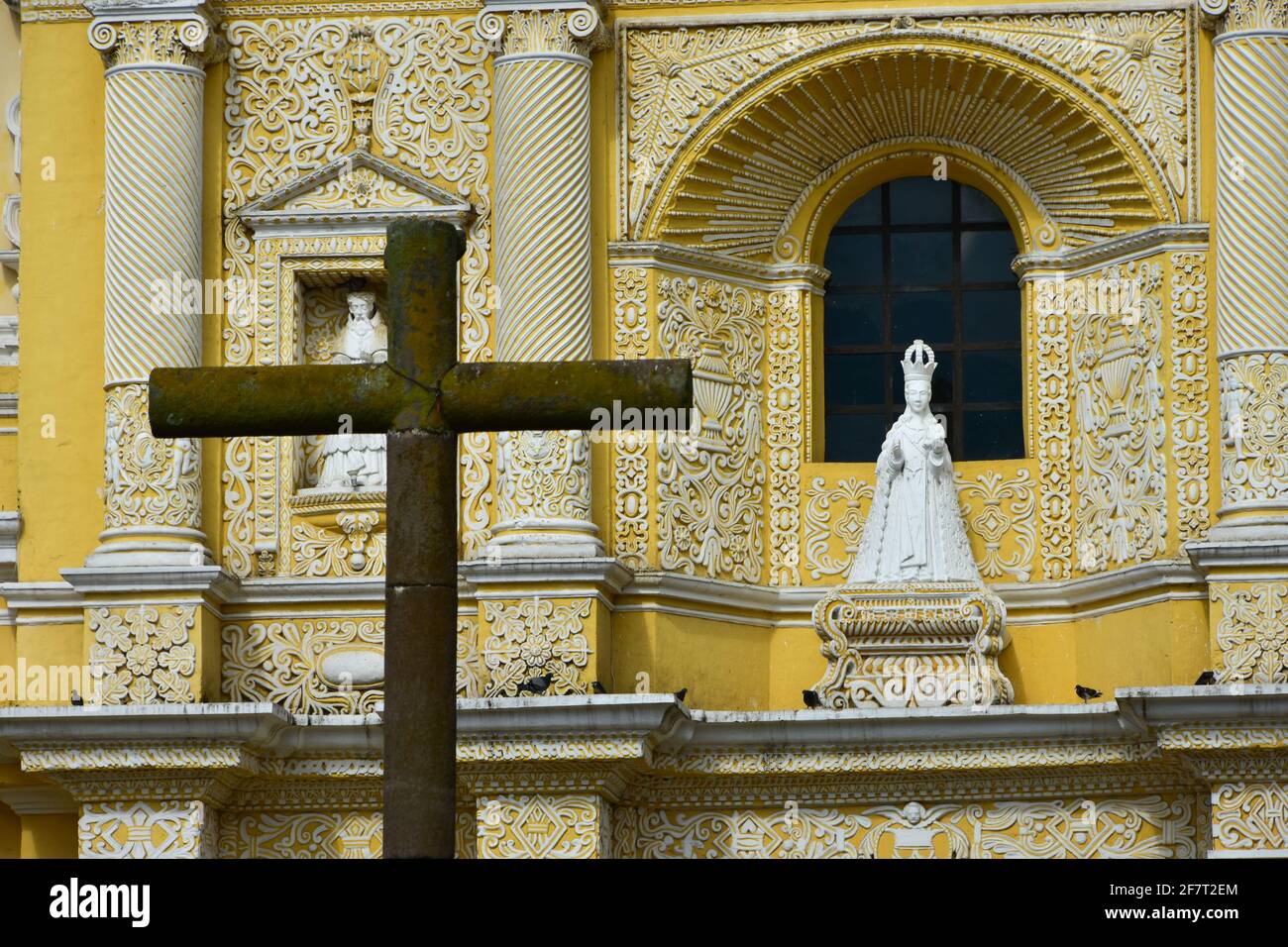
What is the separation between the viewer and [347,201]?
666 inches

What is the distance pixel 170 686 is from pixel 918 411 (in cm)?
445

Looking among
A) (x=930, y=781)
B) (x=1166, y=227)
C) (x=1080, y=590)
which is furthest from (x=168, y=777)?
(x=1166, y=227)

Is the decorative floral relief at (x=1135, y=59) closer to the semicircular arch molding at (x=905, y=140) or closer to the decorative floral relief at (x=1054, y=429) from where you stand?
the semicircular arch molding at (x=905, y=140)

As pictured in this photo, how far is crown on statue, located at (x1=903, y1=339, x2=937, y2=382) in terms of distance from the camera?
663 inches

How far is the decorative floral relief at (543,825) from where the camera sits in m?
15.6

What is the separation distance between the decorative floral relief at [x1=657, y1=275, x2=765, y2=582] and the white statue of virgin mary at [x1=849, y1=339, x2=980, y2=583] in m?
0.74

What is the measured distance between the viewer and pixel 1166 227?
16453mm

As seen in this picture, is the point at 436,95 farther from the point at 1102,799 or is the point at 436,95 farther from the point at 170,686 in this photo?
the point at 1102,799

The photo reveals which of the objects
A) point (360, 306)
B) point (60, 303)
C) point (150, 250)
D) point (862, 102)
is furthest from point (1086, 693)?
point (60, 303)

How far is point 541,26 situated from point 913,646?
4.05 metres

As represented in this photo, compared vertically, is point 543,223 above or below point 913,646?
above

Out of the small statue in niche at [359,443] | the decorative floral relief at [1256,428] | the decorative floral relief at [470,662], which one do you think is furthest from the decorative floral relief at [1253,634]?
the small statue in niche at [359,443]

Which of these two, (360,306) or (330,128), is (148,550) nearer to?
(360,306)

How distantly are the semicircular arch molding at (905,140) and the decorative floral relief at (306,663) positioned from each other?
9.27 feet
